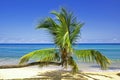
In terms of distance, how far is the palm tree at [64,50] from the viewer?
8.17m

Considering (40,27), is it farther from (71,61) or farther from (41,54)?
(71,61)

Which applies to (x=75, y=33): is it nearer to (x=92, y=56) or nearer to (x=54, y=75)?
(x=92, y=56)

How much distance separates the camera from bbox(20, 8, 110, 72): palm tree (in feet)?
26.8

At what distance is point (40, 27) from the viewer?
9.08 meters

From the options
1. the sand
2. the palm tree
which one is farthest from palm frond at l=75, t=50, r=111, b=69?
the sand

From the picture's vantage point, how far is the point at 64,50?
8195mm

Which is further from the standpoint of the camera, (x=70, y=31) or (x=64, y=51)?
(x=70, y=31)

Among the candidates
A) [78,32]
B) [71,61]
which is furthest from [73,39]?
[71,61]

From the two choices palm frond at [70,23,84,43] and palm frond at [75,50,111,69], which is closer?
palm frond at [75,50,111,69]

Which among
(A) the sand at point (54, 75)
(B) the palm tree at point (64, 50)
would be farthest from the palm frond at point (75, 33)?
(A) the sand at point (54, 75)

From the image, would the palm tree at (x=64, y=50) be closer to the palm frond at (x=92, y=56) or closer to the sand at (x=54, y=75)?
the palm frond at (x=92, y=56)

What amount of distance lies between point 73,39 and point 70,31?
0.32 metres

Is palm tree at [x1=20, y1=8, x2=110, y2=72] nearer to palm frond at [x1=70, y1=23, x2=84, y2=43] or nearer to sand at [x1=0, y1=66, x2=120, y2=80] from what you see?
palm frond at [x1=70, y1=23, x2=84, y2=43]

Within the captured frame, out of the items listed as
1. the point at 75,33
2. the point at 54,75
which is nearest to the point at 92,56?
the point at 75,33
